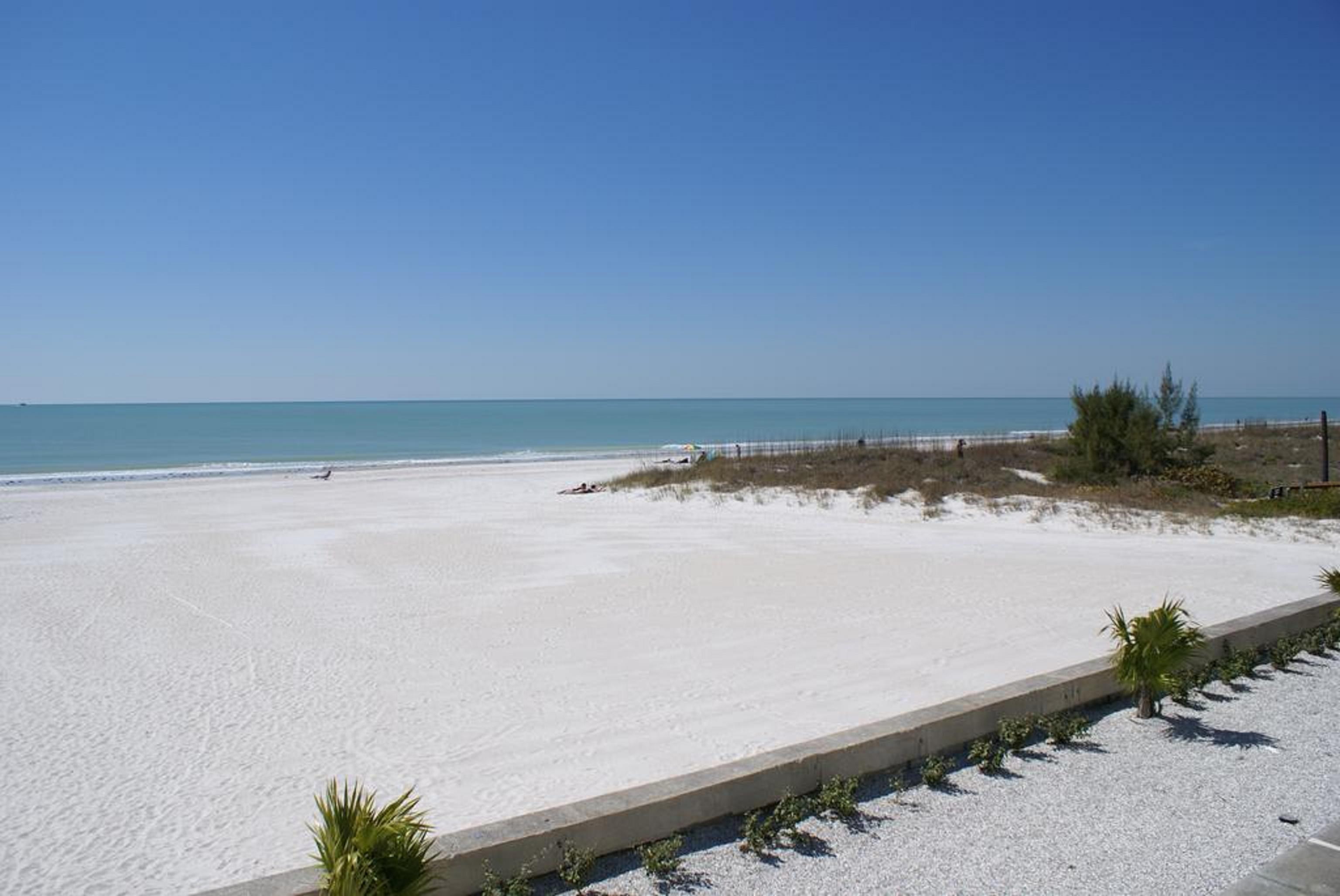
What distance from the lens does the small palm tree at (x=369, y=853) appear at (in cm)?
312

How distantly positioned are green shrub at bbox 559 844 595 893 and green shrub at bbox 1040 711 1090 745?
3.03m

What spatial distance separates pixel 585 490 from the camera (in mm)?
24203

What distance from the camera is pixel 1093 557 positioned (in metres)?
12.9

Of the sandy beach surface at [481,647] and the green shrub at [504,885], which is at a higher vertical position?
the green shrub at [504,885]

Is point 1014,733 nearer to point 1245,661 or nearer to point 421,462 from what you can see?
point 1245,661

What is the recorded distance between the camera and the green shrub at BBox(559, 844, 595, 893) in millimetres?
3689

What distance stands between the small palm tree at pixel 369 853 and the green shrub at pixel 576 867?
61 cm

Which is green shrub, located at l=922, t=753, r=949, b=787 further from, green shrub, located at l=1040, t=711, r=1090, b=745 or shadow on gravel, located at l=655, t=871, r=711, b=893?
shadow on gravel, located at l=655, t=871, r=711, b=893

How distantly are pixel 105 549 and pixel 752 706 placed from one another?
13.3 metres

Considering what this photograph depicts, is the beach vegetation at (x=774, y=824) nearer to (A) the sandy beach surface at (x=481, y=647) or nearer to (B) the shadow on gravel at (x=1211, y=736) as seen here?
(A) the sandy beach surface at (x=481, y=647)

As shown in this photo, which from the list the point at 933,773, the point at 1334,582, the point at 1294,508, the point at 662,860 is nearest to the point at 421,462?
the point at 1294,508

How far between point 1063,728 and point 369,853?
4052mm

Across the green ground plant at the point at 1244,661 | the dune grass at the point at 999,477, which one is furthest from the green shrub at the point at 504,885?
Result: the dune grass at the point at 999,477

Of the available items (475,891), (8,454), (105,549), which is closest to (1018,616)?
(475,891)
